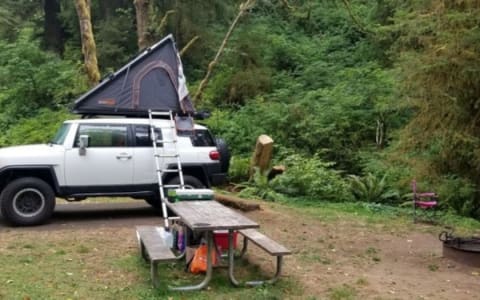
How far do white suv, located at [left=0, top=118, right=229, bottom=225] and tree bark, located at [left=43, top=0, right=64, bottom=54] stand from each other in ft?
57.7

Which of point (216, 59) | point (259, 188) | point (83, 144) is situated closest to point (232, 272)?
point (83, 144)

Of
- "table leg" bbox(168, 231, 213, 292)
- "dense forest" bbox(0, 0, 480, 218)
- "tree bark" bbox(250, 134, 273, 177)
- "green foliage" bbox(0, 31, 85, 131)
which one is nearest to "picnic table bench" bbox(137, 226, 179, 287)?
"table leg" bbox(168, 231, 213, 292)

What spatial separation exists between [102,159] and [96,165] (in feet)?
0.45

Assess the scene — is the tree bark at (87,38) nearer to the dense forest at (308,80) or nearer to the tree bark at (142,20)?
the dense forest at (308,80)

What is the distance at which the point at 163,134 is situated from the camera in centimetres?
1065

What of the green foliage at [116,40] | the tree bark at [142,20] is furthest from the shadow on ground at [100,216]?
the green foliage at [116,40]

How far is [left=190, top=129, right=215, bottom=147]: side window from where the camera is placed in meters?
10.9

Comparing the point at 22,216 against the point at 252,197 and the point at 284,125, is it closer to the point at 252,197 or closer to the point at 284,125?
the point at 252,197

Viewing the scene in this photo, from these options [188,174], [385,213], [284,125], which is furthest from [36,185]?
[284,125]

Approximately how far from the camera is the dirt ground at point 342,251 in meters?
6.90

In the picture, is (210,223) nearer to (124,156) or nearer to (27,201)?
(124,156)

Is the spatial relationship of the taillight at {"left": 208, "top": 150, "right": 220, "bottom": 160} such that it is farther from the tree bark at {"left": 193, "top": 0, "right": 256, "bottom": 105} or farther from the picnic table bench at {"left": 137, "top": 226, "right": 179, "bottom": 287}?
the tree bark at {"left": 193, "top": 0, "right": 256, "bottom": 105}

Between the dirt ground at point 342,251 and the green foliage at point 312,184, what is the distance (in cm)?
167

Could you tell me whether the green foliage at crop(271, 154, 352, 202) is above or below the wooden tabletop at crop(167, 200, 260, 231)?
below
